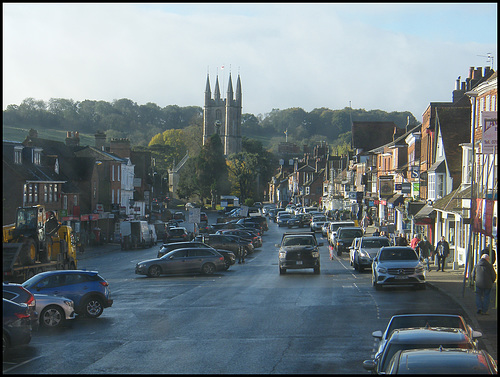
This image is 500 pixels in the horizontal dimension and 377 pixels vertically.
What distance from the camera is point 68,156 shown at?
6875 cm

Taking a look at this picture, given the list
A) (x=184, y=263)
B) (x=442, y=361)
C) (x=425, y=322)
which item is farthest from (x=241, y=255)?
(x=442, y=361)

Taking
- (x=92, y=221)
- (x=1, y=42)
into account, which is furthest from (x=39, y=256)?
(x=92, y=221)

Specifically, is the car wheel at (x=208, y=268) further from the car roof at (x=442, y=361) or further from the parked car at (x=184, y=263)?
the car roof at (x=442, y=361)

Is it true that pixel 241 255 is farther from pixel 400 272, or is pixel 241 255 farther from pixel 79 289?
pixel 79 289

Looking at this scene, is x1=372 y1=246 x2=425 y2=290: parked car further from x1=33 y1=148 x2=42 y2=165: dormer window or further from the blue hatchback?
x1=33 y1=148 x2=42 y2=165: dormer window

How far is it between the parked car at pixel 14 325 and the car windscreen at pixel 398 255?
15755 millimetres

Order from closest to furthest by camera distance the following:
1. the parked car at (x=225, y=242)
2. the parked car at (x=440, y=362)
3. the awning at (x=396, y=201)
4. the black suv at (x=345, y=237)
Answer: the parked car at (x=440, y=362) → the parked car at (x=225, y=242) → the black suv at (x=345, y=237) → the awning at (x=396, y=201)

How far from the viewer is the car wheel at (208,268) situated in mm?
36250

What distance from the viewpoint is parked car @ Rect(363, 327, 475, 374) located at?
1023 cm

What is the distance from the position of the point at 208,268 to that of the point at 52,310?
16.8 m

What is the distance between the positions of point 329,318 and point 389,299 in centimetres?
492

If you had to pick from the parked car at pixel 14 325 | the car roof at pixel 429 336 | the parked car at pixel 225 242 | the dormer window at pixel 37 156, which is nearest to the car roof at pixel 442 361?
the car roof at pixel 429 336

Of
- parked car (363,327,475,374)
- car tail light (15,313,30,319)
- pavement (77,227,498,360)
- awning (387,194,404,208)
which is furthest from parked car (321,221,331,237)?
parked car (363,327,475,374)

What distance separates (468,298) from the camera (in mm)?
24156
